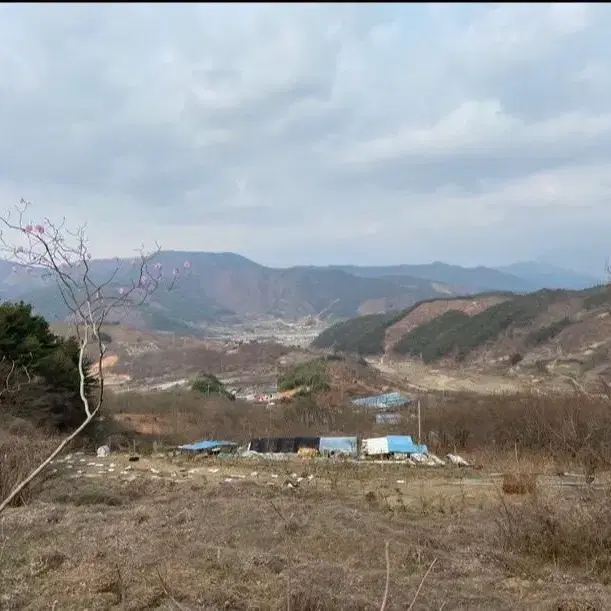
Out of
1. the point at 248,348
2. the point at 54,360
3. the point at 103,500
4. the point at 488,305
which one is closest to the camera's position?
the point at 103,500

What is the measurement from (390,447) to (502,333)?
1517 inches

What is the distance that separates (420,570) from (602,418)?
10524 mm

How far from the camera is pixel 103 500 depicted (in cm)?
746

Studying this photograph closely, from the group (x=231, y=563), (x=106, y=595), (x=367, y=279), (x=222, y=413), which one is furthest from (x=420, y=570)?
(x=367, y=279)

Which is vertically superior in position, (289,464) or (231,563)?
(231,563)

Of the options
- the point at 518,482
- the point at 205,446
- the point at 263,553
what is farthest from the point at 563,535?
the point at 205,446

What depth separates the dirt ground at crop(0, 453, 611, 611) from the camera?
13.2 ft

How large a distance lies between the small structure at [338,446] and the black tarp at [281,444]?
→ 179 mm

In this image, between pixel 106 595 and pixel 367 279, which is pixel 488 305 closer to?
pixel 106 595

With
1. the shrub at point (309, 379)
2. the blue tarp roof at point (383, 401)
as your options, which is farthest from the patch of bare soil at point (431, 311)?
the blue tarp roof at point (383, 401)

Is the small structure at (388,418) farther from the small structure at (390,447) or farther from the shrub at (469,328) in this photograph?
the shrub at (469,328)

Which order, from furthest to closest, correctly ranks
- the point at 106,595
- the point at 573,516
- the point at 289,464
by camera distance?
the point at 289,464 < the point at 573,516 < the point at 106,595

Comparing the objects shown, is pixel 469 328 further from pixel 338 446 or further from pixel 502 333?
pixel 338 446

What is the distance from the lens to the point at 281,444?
14.6m
